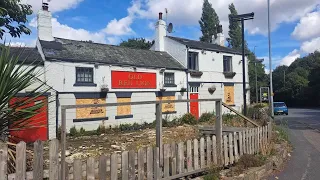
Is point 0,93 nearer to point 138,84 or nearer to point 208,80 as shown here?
point 138,84

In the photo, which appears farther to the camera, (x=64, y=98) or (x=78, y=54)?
(x=78, y=54)

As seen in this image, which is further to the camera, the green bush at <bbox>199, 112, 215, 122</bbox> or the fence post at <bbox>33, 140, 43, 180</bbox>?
the green bush at <bbox>199, 112, 215, 122</bbox>

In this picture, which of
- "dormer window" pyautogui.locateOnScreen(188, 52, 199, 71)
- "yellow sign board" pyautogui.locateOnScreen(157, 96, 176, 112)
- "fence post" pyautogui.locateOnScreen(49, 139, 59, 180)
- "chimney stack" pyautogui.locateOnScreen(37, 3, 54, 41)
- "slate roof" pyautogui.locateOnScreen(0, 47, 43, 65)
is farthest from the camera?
"dormer window" pyautogui.locateOnScreen(188, 52, 199, 71)

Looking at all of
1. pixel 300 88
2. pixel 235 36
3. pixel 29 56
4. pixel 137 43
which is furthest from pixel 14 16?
pixel 300 88

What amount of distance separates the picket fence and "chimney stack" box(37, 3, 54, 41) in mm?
12896

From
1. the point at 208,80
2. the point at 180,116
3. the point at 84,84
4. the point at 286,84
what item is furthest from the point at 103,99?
the point at 286,84

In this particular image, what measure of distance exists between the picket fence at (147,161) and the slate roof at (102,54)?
11.2 m

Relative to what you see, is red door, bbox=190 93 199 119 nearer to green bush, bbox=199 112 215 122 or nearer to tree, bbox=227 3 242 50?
green bush, bbox=199 112 215 122

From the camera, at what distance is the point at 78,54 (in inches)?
678

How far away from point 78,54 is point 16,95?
12.8 metres

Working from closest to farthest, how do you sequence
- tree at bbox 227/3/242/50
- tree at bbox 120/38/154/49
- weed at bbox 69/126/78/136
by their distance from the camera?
weed at bbox 69/126/78/136 < tree at bbox 120/38/154/49 < tree at bbox 227/3/242/50

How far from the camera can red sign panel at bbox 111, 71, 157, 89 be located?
18.3 metres

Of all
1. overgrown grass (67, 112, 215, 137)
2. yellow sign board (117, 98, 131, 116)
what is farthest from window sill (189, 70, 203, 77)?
yellow sign board (117, 98, 131, 116)

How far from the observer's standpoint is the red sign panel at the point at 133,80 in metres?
18.3
